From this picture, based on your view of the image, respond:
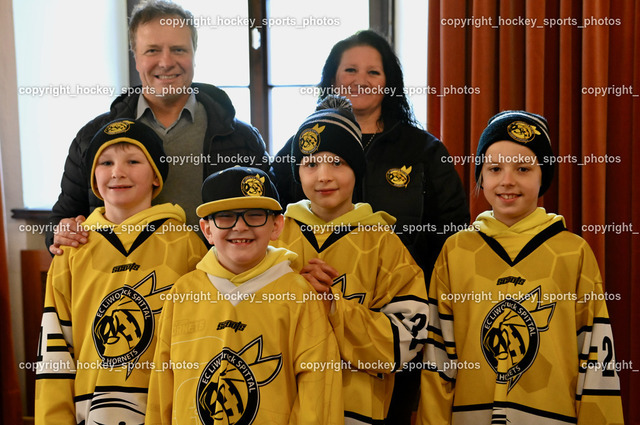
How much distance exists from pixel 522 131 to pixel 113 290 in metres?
1.21

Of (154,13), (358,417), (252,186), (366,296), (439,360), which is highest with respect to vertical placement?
(154,13)

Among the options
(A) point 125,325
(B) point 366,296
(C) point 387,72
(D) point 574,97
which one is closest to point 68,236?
(A) point 125,325

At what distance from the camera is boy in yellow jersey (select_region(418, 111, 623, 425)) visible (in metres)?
1.60

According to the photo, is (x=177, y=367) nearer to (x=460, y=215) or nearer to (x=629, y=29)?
(x=460, y=215)

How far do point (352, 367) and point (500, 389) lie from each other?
0.40 metres

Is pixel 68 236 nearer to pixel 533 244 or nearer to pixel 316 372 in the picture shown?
pixel 316 372

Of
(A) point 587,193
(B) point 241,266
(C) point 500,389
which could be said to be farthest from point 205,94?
(A) point 587,193

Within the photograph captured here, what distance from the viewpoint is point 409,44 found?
301 cm

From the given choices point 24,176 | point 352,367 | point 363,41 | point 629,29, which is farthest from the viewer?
point 24,176

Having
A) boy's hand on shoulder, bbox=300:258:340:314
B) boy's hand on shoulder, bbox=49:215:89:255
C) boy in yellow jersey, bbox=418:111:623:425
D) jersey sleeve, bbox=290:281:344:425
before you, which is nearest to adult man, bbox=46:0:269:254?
boy's hand on shoulder, bbox=49:215:89:255

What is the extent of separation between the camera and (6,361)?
2709 mm

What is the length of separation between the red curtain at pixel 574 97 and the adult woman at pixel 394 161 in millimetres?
649

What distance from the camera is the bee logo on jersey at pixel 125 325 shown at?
64.3 inches

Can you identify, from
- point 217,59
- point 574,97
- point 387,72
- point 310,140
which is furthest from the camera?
point 217,59
